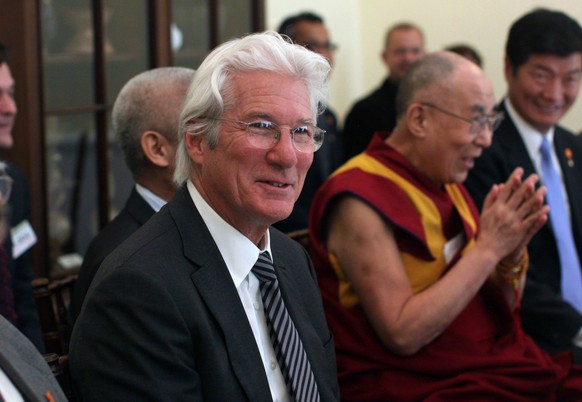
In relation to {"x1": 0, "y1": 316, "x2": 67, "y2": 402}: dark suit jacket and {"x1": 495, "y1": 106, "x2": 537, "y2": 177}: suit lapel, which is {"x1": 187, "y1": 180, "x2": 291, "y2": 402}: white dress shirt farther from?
{"x1": 495, "y1": 106, "x2": 537, "y2": 177}: suit lapel

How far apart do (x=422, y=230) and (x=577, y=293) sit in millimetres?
881

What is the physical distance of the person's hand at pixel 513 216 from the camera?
216cm

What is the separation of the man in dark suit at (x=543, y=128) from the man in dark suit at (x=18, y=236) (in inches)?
53.4

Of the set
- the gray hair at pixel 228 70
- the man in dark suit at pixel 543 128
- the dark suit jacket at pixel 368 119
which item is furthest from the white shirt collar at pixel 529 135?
the gray hair at pixel 228 70

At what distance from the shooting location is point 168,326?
144 centimetres

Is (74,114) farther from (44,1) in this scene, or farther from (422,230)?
(422,230)

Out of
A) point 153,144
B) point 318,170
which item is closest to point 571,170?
point 318,170

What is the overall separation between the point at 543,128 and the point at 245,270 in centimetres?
173

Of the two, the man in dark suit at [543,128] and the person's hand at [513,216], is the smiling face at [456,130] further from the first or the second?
the man in dark suit at [543,128]

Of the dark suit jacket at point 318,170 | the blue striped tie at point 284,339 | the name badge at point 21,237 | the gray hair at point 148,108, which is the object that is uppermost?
the gray hair at point 148,108

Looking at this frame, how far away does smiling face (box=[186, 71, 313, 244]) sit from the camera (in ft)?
5.16

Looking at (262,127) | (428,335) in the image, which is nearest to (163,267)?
(262,127)

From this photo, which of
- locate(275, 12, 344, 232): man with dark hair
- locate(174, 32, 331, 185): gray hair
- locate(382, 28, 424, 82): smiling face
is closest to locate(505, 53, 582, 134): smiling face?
locate(275, 12, 344, 232): man with dark hair

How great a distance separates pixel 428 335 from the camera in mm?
2113
